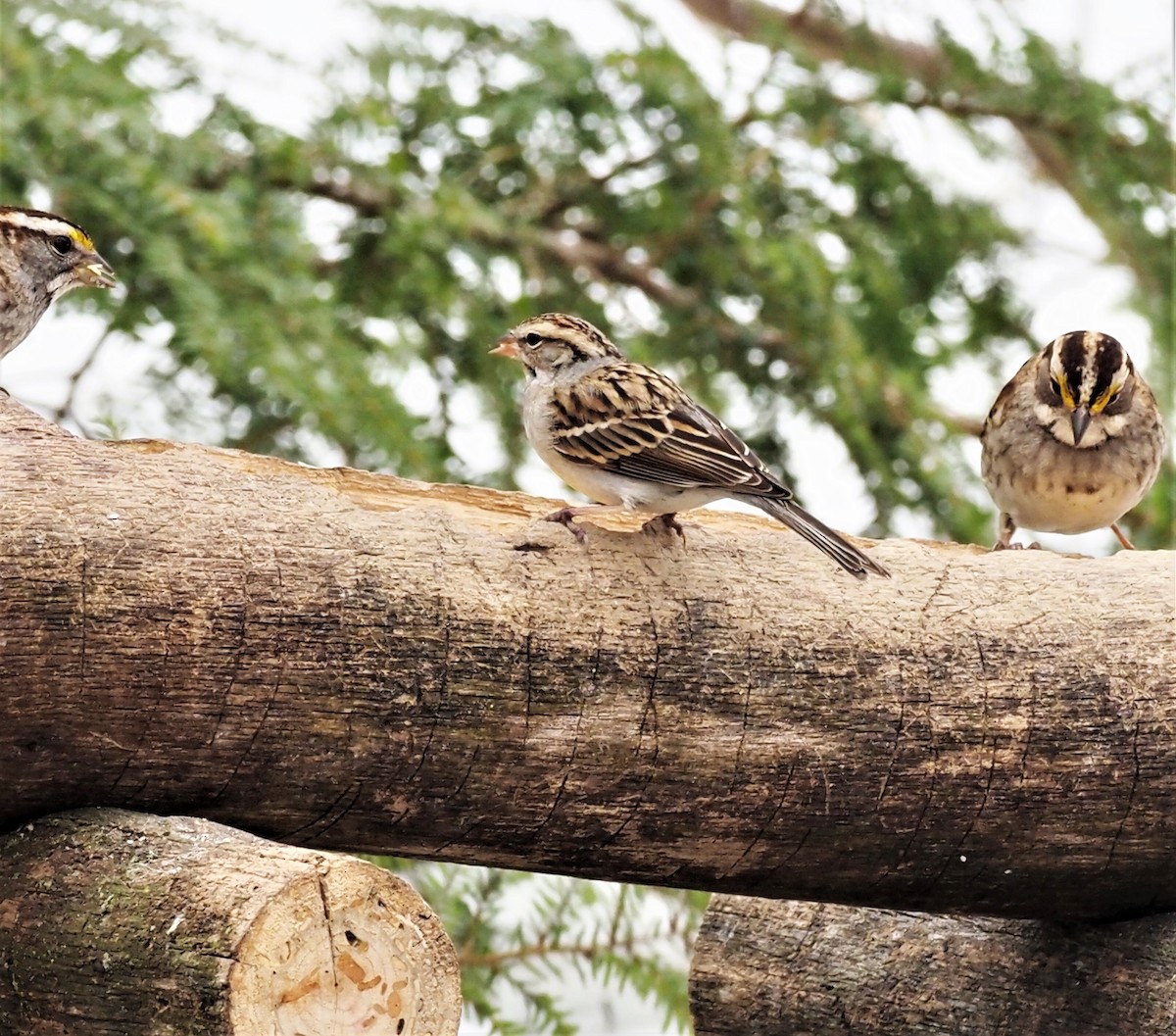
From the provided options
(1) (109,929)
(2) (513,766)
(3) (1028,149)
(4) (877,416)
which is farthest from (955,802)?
(3) (1028,149)

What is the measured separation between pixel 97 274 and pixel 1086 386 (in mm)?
1708

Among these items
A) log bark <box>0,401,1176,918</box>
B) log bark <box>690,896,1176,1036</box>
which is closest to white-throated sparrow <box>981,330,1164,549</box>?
log bark <box>0,401,1176,918</box>

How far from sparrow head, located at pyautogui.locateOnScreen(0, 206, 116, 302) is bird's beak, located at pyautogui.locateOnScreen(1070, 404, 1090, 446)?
5.46 feet

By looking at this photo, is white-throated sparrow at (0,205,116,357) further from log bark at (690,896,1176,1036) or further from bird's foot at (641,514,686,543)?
log bark at (690,896,1176,1036)

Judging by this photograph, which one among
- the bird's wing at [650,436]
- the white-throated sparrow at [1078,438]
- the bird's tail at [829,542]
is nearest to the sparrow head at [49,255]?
the bird's wing at [650,436]

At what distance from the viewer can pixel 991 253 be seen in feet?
13.7

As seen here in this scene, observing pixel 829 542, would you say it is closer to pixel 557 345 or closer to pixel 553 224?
pixel 557 345

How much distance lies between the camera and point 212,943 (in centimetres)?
157

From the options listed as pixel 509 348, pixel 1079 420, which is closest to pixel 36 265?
pixel 509 348

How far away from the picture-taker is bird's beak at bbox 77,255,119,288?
2779 millimetres

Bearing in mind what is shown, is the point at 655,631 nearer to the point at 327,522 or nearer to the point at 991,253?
the point at 327,522

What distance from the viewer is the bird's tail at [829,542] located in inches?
87.4

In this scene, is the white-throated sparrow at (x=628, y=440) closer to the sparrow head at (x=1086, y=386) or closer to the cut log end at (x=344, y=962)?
the cut log end at (x=344, y=962)

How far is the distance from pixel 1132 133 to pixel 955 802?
2295mm
